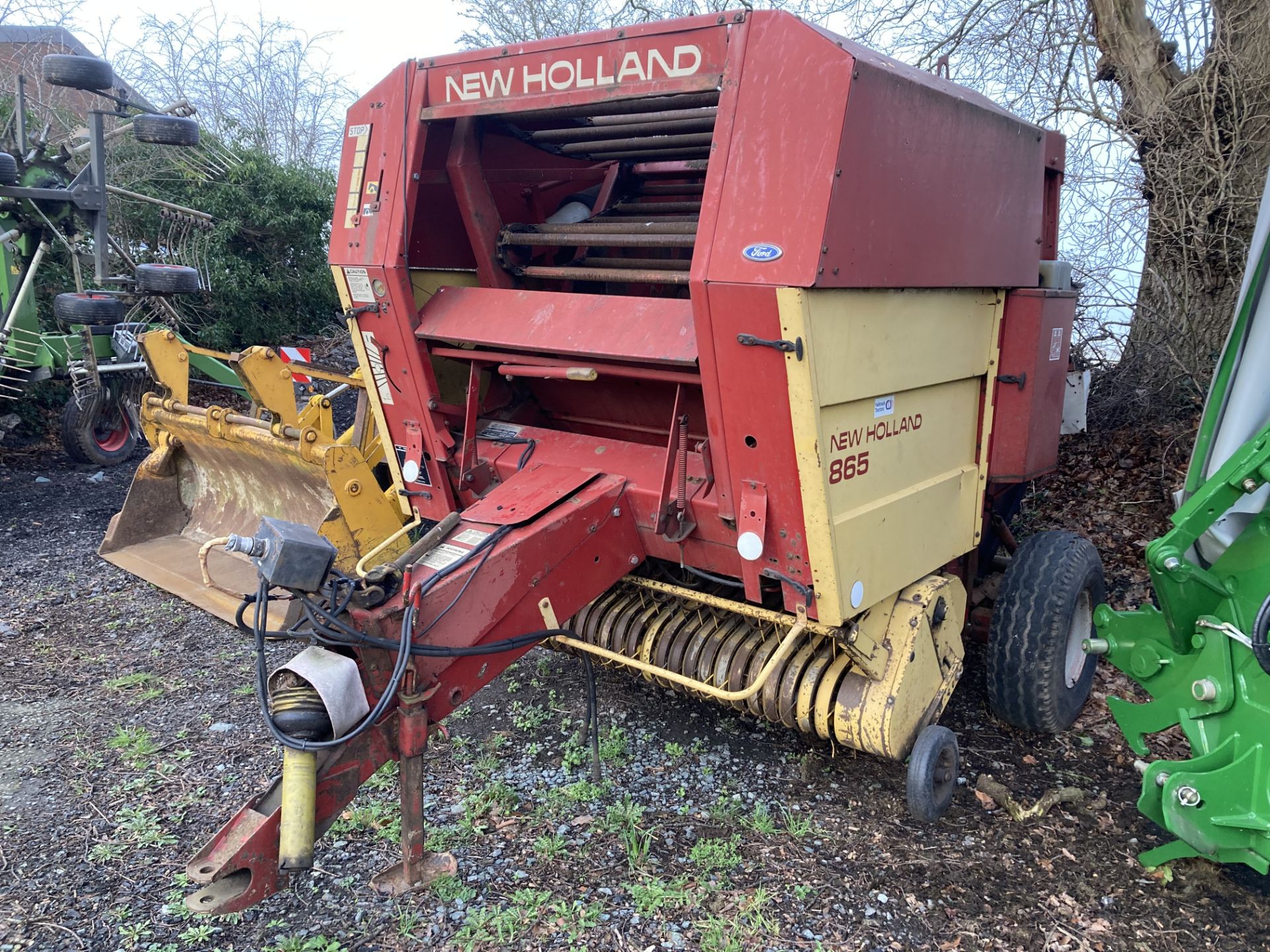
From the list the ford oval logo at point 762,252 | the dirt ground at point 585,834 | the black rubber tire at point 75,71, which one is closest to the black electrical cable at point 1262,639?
the dirt ground at point 585,834

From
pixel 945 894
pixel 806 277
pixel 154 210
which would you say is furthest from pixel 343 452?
pixel 154 210

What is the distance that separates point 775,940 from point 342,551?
8.14ft

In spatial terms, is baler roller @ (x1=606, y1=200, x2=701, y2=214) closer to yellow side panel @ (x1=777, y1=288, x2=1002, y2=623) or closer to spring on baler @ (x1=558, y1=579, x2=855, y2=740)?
yellow side panel @ (x1=777, y1=288, x2=1002, y2=623)

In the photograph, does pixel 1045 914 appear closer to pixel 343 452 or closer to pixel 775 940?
pixel 775 940

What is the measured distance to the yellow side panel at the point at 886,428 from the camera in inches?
94.1

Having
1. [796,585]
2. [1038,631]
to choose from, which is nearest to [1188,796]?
[1038,631]

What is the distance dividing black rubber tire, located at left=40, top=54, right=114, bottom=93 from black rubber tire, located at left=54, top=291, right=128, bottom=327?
1.36 m

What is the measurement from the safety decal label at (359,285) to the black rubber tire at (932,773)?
2.43m

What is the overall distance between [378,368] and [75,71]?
13.9ft

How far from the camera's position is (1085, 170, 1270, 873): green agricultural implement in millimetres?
2365

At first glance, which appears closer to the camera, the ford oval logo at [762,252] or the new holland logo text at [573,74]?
the ford oval logo at [762,252]

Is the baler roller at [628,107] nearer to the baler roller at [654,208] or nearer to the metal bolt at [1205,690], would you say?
the baler roller at [654,208]

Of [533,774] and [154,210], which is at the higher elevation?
[154,210]

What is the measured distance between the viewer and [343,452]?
3.95 metres
